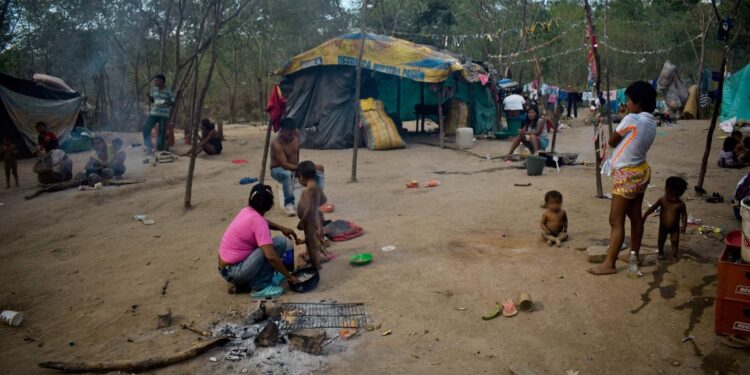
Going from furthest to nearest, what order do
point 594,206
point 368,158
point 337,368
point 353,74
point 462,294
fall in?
point 353,74 < point 368,158 < point 594,206 < point 462,294 < point 337,368

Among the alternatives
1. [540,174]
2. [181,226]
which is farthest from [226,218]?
[540,174]

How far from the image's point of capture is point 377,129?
14.5 m

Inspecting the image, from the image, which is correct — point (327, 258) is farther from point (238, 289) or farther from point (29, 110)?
point (29, 110)

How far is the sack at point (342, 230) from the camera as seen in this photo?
6.18 m

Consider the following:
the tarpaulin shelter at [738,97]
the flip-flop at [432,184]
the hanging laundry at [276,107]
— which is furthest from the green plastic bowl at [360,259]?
the tarpaulin shelter at [738,97]

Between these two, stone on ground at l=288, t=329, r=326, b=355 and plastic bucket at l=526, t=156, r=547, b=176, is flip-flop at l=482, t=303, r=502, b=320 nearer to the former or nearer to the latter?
stone on ground at l=288, t=329, r=326, b=355

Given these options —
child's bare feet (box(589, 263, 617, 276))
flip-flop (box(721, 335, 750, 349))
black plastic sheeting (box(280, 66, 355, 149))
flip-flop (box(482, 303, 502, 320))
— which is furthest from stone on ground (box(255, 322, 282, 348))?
black plastic sheeting (box(280, 66, 355, 149))

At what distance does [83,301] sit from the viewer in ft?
15.8

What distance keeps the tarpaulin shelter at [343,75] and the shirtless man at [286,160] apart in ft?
24.3

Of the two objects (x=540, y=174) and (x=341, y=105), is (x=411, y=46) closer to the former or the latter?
(x=341, y=105)

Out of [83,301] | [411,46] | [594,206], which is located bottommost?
[83,301]

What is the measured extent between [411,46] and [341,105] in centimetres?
253

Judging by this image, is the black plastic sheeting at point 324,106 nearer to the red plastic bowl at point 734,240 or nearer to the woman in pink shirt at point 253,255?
the woman in pink shirt at point 253,255

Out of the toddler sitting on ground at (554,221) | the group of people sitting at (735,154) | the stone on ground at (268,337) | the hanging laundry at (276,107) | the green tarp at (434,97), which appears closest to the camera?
the stone on ground at (268,337)
